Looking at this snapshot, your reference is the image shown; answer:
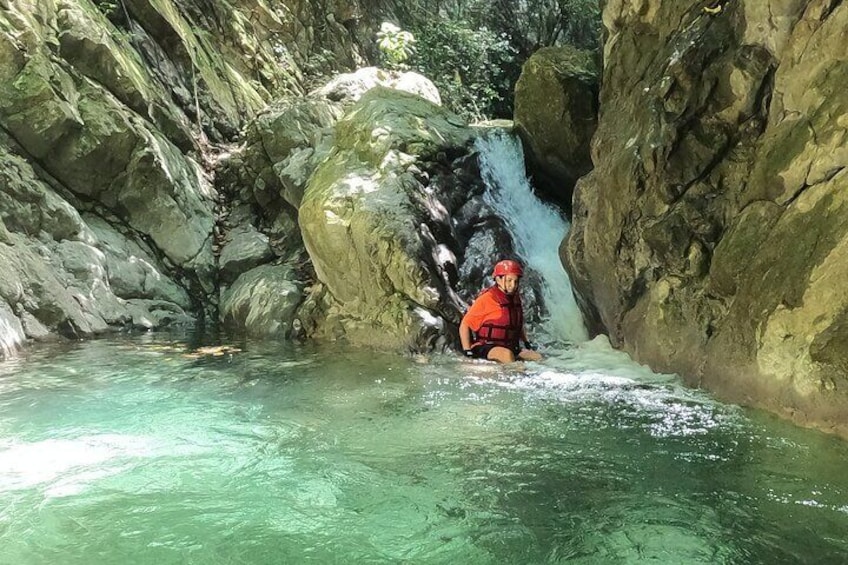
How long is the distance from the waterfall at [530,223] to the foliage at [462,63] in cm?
661

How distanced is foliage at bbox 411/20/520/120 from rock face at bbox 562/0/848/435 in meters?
9.84

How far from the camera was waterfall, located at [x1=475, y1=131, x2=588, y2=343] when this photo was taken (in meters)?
9.54

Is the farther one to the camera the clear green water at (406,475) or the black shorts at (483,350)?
the black shorts at (483,350)

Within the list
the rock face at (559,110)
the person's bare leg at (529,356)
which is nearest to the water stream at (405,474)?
the person's bare leg at (529,356)

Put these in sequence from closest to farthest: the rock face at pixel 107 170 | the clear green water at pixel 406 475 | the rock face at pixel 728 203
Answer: the clear green water at pixel 406 475
the rock face at pixel 728 203
the rock face at pixel 107 170

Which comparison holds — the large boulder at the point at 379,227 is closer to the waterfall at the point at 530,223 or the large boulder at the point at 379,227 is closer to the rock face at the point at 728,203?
the waterfall at the point at 530,223

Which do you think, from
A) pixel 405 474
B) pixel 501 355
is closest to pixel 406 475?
pixel 405 474

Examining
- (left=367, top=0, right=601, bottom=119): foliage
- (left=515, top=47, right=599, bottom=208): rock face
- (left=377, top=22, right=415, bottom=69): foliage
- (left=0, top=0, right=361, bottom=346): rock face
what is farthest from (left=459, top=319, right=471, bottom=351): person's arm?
(left=367, top=0, right=601, bottom=119): foliage

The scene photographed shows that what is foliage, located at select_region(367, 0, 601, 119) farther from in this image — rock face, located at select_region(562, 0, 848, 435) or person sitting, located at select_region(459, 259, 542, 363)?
person sitting, located at select_region(459, 259, 542, 363)

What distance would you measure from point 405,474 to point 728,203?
4368 mm

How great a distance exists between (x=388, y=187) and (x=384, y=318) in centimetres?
209

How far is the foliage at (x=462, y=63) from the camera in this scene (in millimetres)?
18156

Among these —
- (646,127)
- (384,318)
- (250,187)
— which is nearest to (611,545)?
(646,127)

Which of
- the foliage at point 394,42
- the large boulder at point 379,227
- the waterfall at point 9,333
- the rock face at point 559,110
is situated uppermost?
the foliage at point 394,42
